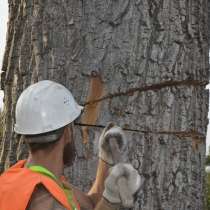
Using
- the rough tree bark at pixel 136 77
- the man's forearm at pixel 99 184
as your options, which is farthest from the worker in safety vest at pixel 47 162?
the rough tree bark at pixel 136 77

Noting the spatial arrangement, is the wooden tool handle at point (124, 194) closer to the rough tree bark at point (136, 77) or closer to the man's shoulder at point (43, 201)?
the man's shoulder at point (43, 201)

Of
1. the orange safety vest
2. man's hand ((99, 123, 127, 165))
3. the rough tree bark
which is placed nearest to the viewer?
the orange safety vest

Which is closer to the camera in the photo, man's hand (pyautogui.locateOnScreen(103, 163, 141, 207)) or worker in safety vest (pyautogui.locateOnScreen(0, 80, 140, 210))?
worker in safety vest (pyautogui.locateOnScreen(0, 80, 140, 210))

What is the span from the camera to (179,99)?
336 cm

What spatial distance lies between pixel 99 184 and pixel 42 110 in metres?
0.53

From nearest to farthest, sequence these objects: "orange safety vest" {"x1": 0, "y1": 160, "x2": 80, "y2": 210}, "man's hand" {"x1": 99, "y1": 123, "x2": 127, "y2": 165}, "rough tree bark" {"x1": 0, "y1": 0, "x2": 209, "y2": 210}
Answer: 1. "orange safety vest" {"x1": 0, "y1": 160, "x2": 80, "y2": 210}
2. "man's hand" {"x1": 99, "y1": 123, "x2": 127, "y2": 165}
3. "rough tree bark" {"x1": 0, "y1": 0, "x2": 209, "y2": 210}

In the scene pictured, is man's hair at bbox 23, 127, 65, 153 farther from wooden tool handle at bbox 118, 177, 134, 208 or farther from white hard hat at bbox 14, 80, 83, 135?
wooden tool handle at bbox 118, 177, 134, 208

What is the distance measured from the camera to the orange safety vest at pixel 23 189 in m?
2.67

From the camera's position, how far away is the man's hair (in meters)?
2.88

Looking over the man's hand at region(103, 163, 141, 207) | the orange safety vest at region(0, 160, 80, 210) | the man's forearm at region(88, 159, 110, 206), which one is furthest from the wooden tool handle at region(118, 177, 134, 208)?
the man's forearm at region(88, 159, 110, 206)

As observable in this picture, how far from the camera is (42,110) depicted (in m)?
2.90

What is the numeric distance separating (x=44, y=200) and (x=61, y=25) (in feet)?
3.27

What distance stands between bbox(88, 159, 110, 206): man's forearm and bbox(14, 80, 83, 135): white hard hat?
38 cm

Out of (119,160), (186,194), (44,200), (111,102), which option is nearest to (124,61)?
(111,102)
